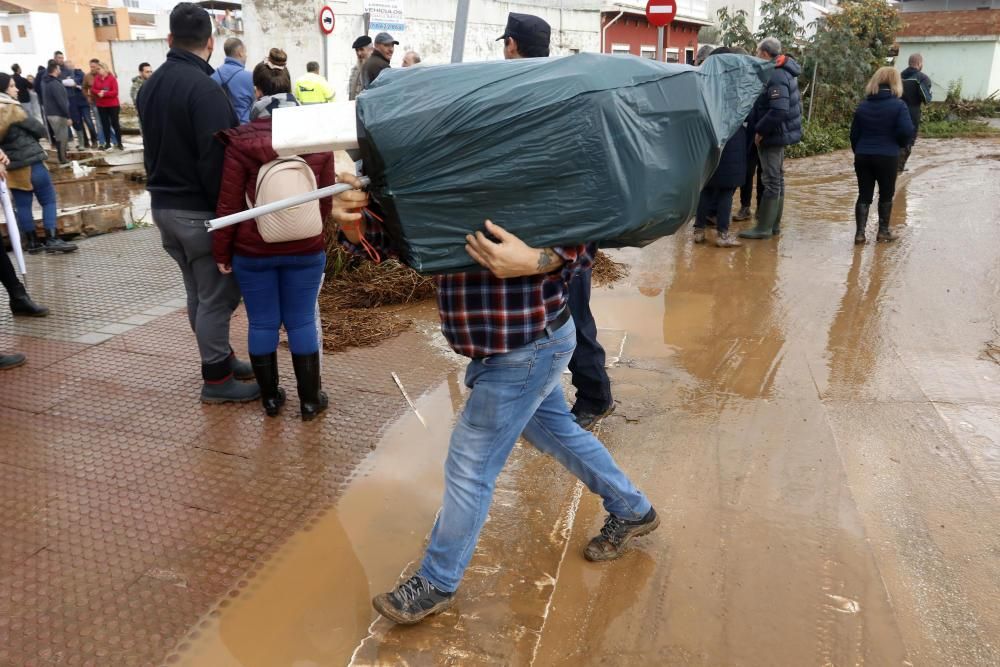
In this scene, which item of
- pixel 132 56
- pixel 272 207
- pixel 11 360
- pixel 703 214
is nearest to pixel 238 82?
pixel 11 360

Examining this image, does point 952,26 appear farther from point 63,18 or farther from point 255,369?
point 63,18

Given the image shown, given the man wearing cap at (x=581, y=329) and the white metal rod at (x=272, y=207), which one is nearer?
the white metal rod at (x=272, y=207)

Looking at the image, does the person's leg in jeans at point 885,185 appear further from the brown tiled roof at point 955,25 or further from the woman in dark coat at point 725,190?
the brown tiled roof at point 955,25

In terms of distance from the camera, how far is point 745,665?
90.6 inches

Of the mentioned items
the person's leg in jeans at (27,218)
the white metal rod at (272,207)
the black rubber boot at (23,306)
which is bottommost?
the black rubber boot at (23,306)

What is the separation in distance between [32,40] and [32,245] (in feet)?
129

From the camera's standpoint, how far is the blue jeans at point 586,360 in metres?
3.51

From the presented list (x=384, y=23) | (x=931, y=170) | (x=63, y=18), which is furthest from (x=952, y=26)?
(x=63, y=18)

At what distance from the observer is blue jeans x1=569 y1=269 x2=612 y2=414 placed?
351 centimetres

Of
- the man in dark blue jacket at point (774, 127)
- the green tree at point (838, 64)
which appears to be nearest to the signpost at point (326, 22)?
the man in dark blue jacket at point (774, 127)

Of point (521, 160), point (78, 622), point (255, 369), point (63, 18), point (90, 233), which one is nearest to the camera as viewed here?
point (521, 160)

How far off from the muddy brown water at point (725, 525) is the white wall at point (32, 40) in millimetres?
42436

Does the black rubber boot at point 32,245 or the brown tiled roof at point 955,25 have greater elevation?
the brown tiled roof at point 955,25

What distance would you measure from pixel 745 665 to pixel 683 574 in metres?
0.46
